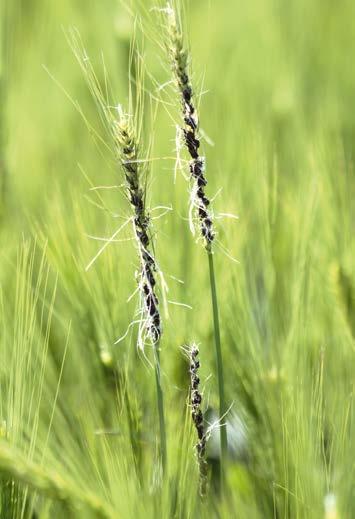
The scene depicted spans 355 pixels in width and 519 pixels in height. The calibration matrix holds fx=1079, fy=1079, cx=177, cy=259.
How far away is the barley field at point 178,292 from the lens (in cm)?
38

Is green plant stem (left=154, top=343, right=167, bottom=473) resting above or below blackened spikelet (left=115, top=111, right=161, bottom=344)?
below

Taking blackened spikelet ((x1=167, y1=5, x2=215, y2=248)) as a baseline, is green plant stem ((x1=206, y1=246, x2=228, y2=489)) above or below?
below

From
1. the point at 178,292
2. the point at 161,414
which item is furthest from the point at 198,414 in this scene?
the point at 178,292

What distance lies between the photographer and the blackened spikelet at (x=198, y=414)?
37 centimetres

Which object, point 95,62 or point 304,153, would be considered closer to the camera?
point 304,153

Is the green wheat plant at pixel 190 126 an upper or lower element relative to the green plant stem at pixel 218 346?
upper

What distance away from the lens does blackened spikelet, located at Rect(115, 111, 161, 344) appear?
1.20ft

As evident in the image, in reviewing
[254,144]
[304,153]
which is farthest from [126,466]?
[304,153]

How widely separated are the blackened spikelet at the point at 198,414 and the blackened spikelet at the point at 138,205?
0.02 meters

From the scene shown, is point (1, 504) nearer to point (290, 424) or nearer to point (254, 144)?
point (290, 424)

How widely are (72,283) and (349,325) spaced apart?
5.0 inches

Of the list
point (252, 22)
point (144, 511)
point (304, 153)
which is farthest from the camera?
point (252, 22)

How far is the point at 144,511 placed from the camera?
1.18 feet

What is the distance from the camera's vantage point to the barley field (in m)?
0.38
